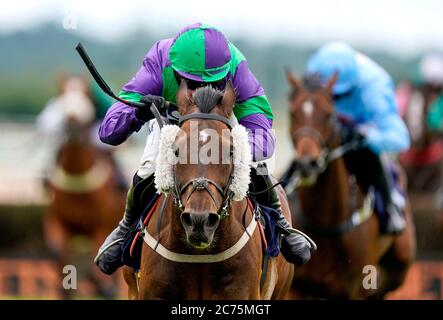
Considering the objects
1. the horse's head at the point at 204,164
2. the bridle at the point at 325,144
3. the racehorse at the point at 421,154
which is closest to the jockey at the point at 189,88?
the horse's head at the point at 204,164

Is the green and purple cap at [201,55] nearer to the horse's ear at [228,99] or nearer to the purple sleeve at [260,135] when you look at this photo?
the horse's ear at [228,99]

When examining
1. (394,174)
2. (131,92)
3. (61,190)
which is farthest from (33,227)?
(131,92)

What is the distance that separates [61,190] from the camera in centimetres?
1167

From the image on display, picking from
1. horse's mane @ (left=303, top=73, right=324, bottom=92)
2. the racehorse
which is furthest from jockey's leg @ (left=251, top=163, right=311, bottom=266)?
the racehorse

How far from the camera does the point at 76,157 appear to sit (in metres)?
11.5

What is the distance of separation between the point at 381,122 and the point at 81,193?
4.53 metres

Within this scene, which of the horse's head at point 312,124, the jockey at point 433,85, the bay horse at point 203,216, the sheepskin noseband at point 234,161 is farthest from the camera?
the jockey at point 433,85

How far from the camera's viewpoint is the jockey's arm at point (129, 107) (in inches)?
201

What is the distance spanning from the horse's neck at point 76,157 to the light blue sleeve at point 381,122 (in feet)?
13.7

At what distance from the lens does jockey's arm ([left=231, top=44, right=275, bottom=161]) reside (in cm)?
507

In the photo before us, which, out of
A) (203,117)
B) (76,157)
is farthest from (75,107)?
(203,117)

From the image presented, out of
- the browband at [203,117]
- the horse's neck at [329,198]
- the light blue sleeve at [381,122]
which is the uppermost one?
the light blue sleeve at [381,122]

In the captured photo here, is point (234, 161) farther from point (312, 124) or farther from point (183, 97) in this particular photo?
point (312, 124)

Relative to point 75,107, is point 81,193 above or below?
below
